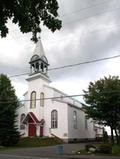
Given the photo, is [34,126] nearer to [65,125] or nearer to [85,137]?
[65,125]

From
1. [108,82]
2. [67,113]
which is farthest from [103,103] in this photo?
[67,113]

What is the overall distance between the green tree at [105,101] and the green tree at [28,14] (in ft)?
113

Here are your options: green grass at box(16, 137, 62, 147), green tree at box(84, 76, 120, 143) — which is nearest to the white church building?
green grass at box(16, 137, 62, 147)

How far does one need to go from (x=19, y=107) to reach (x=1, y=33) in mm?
52059

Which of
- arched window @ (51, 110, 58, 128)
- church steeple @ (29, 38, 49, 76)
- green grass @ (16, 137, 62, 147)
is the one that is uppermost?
church steeple @ (29, 38, 49, 76)

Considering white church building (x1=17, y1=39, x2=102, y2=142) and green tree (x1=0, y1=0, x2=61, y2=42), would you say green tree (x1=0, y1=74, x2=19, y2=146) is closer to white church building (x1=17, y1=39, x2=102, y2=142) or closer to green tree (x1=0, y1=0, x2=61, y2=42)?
white church building (x1=17, y1=39, x2=102, y2=142)

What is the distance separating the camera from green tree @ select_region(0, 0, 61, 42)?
20.1 ft

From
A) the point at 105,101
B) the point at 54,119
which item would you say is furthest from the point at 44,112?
the point at 105,101

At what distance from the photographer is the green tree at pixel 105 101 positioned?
41719mm

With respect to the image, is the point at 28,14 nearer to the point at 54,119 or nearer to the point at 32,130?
the point at 54,119

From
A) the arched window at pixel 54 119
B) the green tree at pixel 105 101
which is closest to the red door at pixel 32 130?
the arched window at pixel 54 119

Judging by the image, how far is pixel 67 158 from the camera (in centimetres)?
2530

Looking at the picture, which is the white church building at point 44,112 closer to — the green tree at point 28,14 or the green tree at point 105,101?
the green tree at point 105,101

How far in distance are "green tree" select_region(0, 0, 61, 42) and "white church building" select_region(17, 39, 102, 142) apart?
45.5 m
